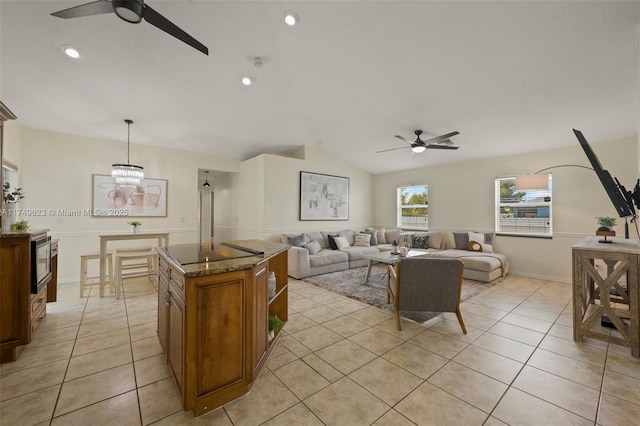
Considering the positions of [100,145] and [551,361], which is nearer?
[551,361]

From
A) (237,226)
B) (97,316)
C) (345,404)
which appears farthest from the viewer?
(237,226)

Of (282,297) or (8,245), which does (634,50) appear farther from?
(8,245)

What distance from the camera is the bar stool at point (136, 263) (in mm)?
3873

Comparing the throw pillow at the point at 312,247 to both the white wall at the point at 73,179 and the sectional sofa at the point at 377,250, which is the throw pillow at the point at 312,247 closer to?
the sectional sofa at the point at 377,250

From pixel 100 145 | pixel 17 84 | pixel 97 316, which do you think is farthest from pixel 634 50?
pixel 100 145

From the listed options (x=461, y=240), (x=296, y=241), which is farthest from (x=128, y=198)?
(x=461, y=240)

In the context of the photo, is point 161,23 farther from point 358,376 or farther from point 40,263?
point 358,376

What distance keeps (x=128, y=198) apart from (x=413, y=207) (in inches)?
261

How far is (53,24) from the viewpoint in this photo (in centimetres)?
247

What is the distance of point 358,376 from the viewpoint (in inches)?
78.7

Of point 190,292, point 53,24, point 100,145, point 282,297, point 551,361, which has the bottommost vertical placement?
point 551,361

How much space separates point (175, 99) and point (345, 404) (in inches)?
168

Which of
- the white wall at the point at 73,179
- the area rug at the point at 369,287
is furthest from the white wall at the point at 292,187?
the white wall at the point at 73,179

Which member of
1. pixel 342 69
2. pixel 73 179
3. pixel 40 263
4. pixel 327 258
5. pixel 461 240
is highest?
pixel 342 69
